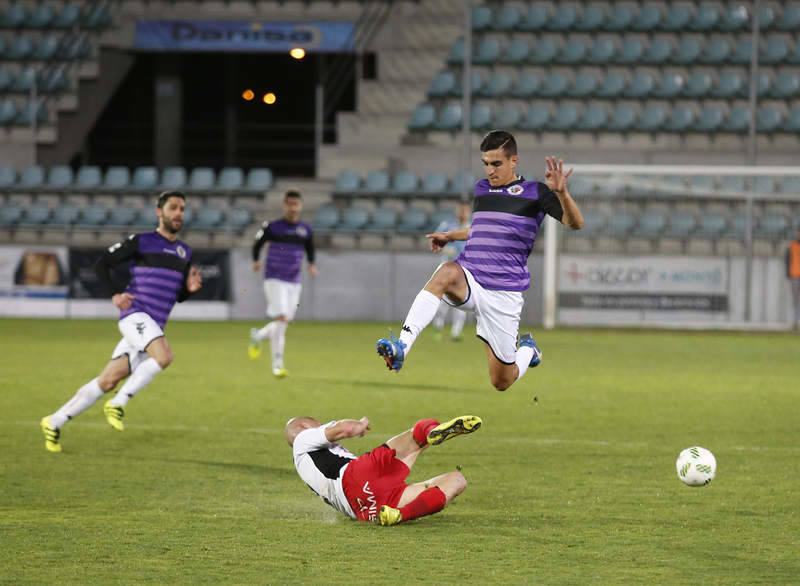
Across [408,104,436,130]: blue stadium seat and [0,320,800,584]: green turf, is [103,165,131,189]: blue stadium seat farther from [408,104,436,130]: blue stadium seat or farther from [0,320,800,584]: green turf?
[0,320,800,584]: green turf

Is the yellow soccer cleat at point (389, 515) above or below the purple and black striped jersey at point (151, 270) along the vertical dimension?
below

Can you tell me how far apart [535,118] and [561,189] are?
74.3 ft

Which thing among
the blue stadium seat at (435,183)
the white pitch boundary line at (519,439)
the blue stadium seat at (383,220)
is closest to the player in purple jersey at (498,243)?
the white pitch boundary line at (519,439)

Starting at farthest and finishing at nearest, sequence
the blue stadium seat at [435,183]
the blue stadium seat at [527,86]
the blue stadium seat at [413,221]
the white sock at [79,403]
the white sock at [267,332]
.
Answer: the blue stadium seat at [527,86] < the blue stadium seat at [435,183] < the blue stadium seat at [413,221] < the white sock at [267,332] < the white sock at [79,403]

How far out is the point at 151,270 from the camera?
9.77 meters

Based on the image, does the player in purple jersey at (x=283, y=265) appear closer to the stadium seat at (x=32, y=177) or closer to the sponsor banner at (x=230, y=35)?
the stadium seat at (x=32, y=177)

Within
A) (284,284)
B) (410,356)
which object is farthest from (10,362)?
(410,356)

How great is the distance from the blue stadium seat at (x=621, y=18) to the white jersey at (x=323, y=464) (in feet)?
84.1

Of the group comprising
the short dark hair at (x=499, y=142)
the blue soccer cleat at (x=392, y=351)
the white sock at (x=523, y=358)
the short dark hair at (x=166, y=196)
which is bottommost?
the white sock at (x=523, y=358)

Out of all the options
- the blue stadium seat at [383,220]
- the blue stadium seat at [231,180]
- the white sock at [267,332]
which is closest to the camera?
the white sock at [267,332]

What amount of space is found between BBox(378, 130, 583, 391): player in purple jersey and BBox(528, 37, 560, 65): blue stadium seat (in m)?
23.2

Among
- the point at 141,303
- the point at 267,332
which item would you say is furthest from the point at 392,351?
the point at 267,332

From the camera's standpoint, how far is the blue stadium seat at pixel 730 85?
2936 cm

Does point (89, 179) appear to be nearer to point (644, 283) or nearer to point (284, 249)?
point (644, 283)
